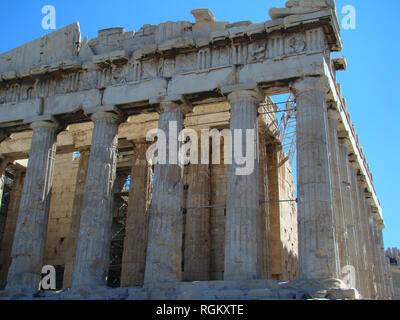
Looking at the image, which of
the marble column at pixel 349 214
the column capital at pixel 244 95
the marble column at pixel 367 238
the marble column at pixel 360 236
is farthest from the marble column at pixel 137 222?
the marble column at pixel 367 238

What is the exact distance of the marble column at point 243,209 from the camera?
16.7m

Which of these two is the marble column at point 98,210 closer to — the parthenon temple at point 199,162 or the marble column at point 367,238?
the parthenon temple at point 199,162

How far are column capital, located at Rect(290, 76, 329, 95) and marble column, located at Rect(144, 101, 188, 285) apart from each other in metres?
4.44

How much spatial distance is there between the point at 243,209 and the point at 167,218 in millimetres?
2703

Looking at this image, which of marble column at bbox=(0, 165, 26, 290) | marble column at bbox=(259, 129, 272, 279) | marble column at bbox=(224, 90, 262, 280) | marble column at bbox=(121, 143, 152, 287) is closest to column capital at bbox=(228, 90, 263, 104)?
marble column at bbox=(224, 90, 262, 280)

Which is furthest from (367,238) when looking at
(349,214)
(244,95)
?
(244,95)

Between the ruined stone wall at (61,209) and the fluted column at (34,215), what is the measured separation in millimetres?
6502

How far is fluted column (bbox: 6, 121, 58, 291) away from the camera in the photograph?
19.7m

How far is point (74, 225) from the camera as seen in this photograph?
2386 cm

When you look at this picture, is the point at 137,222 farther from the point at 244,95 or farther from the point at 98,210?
the point at 244,95

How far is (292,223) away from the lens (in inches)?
1020

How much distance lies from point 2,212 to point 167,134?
Answer: 14237mm

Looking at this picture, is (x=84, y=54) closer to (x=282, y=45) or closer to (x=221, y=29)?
(x=221, y=29)

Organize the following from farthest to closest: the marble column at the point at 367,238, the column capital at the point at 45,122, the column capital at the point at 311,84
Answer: the marble column at the point at 367,238, the column capital at the point at 45,122, the column capital at the point at 311,84
